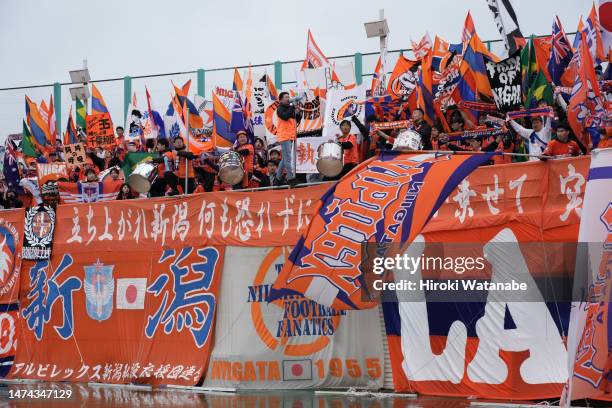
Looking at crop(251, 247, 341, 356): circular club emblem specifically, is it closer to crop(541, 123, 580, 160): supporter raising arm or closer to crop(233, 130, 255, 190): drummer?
crop(233, 130, 255, 190): drummer

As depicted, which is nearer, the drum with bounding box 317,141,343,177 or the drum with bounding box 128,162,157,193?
the drum with bounding box 317,141,343,177

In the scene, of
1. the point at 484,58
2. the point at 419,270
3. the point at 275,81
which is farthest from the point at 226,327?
the point at 275,81

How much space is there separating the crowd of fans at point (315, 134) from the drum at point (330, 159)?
2.05 ft

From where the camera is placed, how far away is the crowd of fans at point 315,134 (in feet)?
46.9

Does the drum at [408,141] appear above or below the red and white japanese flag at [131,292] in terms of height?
above

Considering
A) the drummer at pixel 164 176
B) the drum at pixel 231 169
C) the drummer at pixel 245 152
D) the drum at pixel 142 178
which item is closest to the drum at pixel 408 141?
the drum at pixel 231 169

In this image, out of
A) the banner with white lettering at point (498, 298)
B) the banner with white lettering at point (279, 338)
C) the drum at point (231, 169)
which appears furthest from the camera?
the drum at point (231, 169)

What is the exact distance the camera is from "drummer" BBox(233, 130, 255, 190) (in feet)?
57.8

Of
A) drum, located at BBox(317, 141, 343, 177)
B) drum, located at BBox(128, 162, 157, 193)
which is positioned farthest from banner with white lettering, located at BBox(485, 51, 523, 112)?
drum, located at BBox(128, 162, 157, 193)

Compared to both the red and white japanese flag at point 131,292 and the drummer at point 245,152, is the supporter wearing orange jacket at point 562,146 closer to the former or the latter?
the drummer at point 245,152

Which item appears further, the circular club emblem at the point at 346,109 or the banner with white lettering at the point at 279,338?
the circular club emblem at the point at 346,109

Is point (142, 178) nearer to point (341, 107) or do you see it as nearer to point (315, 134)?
point (315, 134)

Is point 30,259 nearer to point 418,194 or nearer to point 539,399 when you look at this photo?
point 418,194

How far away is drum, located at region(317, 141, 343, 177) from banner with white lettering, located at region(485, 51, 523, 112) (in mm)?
2860
